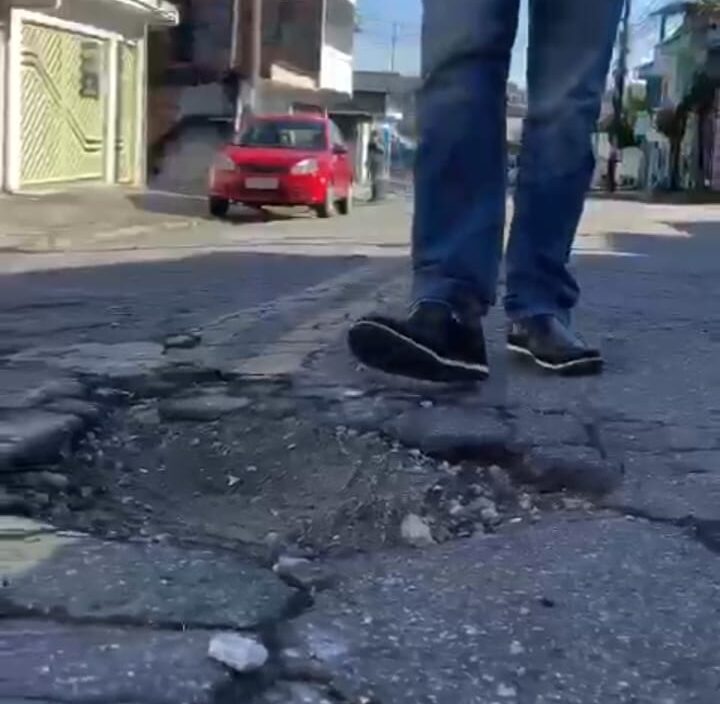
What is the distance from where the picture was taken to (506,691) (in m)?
1.45

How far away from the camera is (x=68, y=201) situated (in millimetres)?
17656

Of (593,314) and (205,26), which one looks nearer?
(593,314)

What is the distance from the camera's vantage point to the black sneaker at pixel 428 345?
10.3ft

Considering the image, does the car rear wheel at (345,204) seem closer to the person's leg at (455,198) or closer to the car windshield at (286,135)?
the car windshield at (286,135)

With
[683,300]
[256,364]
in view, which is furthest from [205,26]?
[256,364]

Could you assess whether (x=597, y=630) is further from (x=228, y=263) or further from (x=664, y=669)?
(x=228, y=263)

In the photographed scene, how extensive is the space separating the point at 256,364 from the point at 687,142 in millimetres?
48200

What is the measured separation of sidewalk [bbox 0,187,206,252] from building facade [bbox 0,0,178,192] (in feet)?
2.35

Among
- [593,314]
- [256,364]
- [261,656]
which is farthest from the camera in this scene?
[593,314]

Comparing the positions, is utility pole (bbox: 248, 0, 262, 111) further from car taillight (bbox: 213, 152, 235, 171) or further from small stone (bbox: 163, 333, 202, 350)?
small stone (bbox: 163, 333, 202, 350)

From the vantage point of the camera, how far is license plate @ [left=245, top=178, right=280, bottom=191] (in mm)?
18281

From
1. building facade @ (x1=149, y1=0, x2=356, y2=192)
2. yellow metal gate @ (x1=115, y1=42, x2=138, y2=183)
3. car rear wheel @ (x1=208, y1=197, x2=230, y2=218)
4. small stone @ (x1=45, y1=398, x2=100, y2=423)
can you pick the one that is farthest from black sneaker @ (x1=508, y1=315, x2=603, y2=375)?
building facade @ (x1=149, y1=0, x2=356, y2=192)

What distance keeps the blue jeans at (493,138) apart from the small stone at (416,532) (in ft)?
3.67

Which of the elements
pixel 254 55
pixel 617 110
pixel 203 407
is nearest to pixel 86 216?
pixel 203 407
